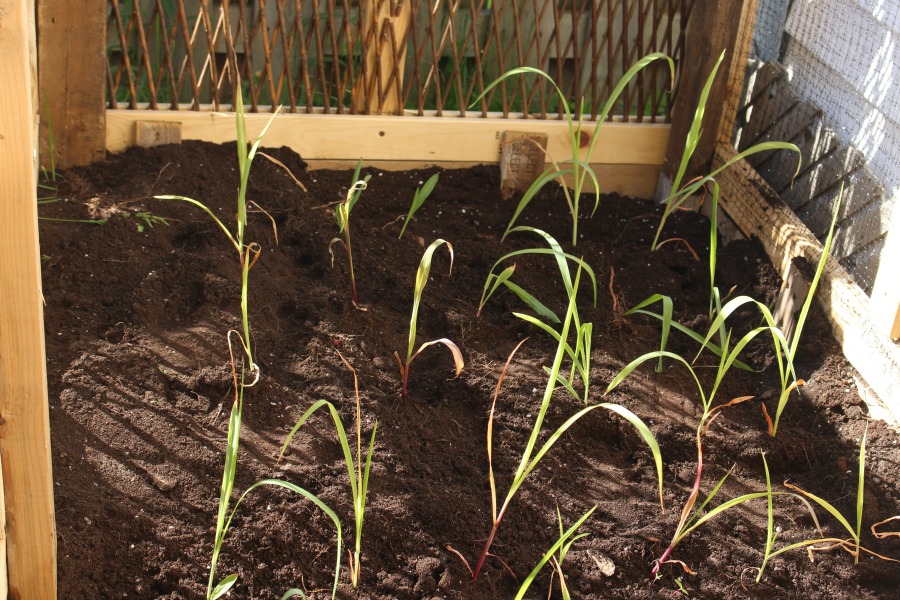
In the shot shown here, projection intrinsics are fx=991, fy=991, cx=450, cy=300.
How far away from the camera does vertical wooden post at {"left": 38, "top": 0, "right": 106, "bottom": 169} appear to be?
2.48 metres

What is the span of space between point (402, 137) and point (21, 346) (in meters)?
1.79

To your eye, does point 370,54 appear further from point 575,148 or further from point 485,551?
point 485,551

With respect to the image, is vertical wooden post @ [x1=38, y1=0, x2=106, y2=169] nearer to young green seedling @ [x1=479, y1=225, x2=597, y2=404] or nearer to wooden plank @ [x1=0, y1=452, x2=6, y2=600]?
young green seedling @ [x1=479, y1=225, x2=597, y2=404]

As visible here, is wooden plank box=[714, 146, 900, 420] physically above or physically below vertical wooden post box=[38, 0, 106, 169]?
below

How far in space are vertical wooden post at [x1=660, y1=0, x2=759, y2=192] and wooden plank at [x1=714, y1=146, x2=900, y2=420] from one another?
0.07m

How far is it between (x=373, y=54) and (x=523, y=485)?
5.01 feet

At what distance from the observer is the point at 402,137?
288cm

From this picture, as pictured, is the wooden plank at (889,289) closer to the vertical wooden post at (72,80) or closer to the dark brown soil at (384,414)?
the dark brown soil at (384,414)

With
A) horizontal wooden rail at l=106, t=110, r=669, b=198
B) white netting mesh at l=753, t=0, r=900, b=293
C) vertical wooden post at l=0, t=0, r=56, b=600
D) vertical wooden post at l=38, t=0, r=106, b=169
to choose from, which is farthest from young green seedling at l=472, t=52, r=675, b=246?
vertical wooden post at l=0, t=0, r=56, b=600

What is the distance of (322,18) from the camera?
3.72m

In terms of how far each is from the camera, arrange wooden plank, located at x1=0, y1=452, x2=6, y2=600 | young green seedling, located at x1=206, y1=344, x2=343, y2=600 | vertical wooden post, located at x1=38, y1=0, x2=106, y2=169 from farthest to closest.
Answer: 1. vertical wooden post, located at x1=38, y1=0, x2=106, y2=169
2. young green seedling, located at x1=206, y1=344, x2=343, y2=600
3. wooden plank, located at x1=0, y1=452, x2=6, y2=600

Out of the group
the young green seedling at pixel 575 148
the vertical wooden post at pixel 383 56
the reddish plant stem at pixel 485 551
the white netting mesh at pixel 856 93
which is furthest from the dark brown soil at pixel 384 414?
the vertical wooden post at pixel 383 56

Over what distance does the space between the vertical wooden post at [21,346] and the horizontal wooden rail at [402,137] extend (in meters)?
1.54

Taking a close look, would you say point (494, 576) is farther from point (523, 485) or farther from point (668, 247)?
point (668, 247)
